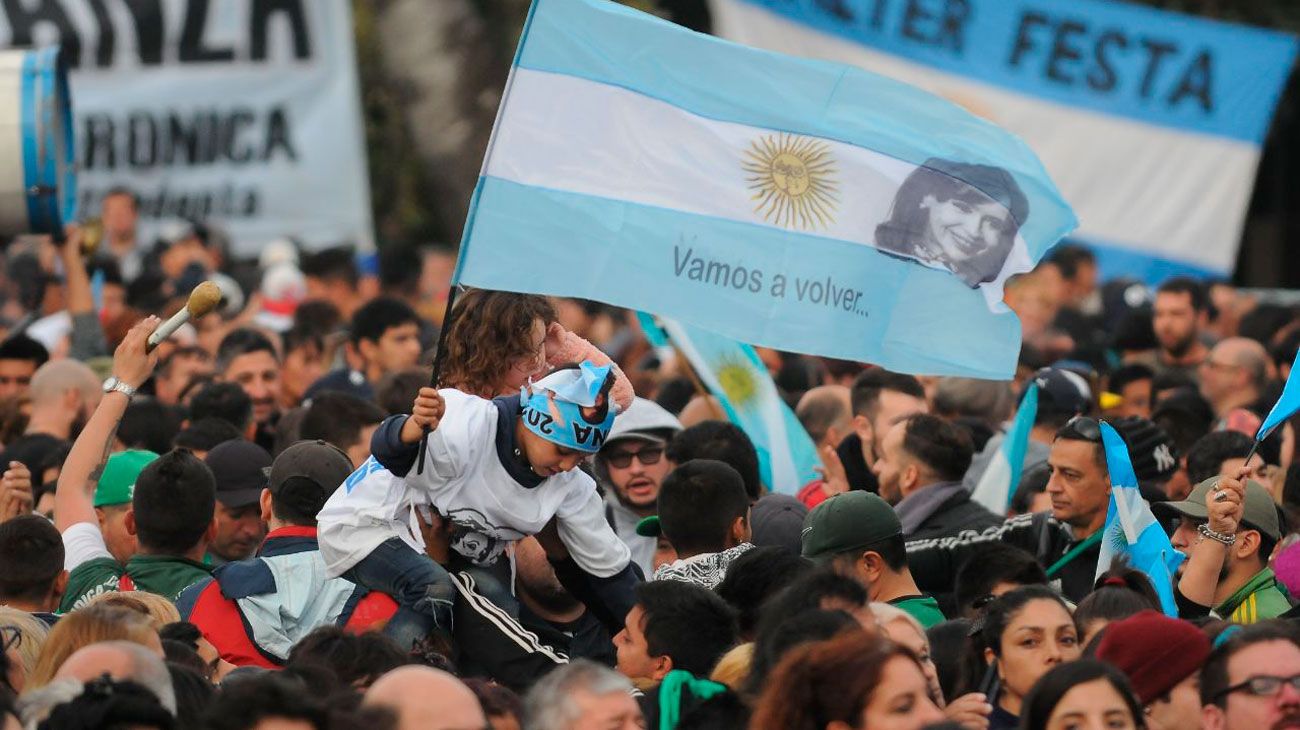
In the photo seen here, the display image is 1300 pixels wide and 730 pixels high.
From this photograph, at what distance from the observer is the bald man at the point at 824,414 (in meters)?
10.1

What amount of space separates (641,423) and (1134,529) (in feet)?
7.47

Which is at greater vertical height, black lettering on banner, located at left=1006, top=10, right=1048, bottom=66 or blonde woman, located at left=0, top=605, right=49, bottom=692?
black lettering on banner, located at left=1006, top=10, right=1048, bottom=66

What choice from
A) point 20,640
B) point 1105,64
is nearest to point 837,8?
point 1105,64

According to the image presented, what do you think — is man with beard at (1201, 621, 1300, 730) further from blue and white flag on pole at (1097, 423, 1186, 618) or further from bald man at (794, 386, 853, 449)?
bald man at (794, 386, 853, 449)

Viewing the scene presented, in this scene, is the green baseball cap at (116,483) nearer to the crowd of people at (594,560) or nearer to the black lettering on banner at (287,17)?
the crowd of people at (594,560)

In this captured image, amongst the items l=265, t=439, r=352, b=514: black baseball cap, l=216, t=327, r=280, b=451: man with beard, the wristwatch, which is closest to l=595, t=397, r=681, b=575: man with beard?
l=265, t=439, r=352, b=514: black baseball cap

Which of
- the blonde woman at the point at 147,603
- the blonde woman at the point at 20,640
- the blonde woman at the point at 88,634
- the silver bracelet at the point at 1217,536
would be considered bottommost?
the blonde woman at the point at 20,640

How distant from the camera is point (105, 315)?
13438 millimetres

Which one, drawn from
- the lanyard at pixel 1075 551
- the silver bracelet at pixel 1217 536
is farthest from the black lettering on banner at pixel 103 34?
the silver bracelet at pixel 1217 536

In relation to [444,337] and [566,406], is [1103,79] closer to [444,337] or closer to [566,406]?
[444,337]

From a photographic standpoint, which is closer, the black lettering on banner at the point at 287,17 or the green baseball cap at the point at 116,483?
the green baseball cap at the point at 116,483

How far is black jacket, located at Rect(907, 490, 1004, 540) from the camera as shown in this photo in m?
8.17

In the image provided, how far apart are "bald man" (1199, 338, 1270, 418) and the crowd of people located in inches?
35.0

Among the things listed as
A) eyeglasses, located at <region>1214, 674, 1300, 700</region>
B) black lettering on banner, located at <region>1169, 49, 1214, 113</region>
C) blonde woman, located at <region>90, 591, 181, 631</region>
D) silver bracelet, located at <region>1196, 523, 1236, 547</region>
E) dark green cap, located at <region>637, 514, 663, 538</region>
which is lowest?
blonde woman, located at <region>90, 591, 181, 631</region>
